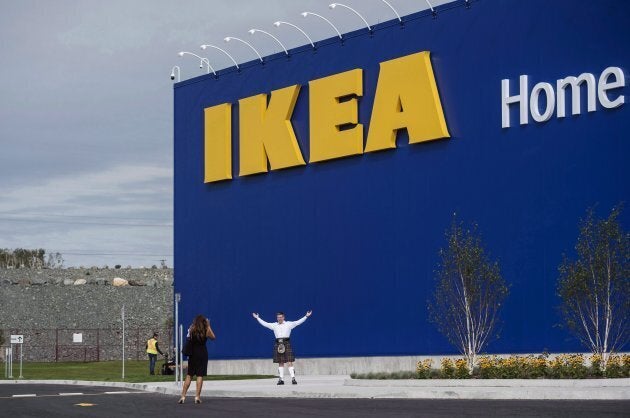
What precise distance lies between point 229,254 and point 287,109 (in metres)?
6.23

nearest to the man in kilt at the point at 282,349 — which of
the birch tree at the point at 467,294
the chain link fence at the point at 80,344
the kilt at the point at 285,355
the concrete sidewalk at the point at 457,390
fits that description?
the kilt at the point at 285,355

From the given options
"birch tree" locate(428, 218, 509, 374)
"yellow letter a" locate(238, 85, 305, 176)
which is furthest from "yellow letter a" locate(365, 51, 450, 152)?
"yellow letter a" locate(238, 85, 305, 176)

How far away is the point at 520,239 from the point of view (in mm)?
33844

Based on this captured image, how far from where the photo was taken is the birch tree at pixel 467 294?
105 feet

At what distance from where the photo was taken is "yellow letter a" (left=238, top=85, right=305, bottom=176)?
42.1m

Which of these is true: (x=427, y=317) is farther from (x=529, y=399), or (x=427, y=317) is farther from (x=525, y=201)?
(x=529, y=399)

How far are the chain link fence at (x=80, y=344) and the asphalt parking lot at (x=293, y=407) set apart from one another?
4965cm

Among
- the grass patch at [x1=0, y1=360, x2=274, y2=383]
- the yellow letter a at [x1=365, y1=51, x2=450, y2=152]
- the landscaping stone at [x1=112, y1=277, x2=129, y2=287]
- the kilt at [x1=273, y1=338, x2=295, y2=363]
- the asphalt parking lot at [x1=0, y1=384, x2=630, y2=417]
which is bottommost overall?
the grass patch at [x1=0, y1=360, x2=274, y2=383]

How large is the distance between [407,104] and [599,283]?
10.5m

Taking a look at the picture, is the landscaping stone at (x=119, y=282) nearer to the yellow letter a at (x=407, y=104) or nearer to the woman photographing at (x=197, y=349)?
the yellow letter a at (x=407, y=104)

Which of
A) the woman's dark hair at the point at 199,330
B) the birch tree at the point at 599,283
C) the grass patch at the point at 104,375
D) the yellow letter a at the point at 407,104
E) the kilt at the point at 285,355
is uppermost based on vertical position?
the yellow letter a at the point at 407,104

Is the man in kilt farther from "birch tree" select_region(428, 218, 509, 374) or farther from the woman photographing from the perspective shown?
the woman photographing

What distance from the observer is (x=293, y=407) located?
22656 millimetres

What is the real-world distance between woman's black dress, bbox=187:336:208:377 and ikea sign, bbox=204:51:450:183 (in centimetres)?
1288
